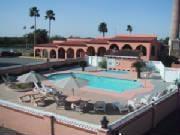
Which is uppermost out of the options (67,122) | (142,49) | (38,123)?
(142,49)

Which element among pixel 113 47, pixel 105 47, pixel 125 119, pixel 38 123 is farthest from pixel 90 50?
pixel 125 119

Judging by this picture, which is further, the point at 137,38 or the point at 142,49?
the point at 137,38

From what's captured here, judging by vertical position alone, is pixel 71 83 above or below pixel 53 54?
below

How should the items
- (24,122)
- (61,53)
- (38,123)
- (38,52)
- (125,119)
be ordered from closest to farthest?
(125,119), (38,123), (24,122), (61,53), (38,52)

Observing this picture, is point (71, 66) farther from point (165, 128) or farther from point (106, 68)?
point (165, 128)

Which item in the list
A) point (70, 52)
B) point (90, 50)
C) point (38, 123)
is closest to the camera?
point (38, 123)

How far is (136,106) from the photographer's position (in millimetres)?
15711

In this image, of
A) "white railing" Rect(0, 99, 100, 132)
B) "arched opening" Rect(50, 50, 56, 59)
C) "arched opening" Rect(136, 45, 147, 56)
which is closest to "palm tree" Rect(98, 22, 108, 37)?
"arched opening" Rect(50, 50, 56, 59)

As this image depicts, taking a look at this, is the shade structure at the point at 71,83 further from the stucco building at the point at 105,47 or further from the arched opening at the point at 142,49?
the arched opening at the point at 142,49

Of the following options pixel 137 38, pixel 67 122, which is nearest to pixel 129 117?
pixel 67 122

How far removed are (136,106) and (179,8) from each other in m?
36.7

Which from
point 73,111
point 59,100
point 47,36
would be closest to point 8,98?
point 59,100

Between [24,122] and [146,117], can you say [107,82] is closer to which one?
[146,117]

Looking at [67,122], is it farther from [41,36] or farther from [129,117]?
[41,36]
